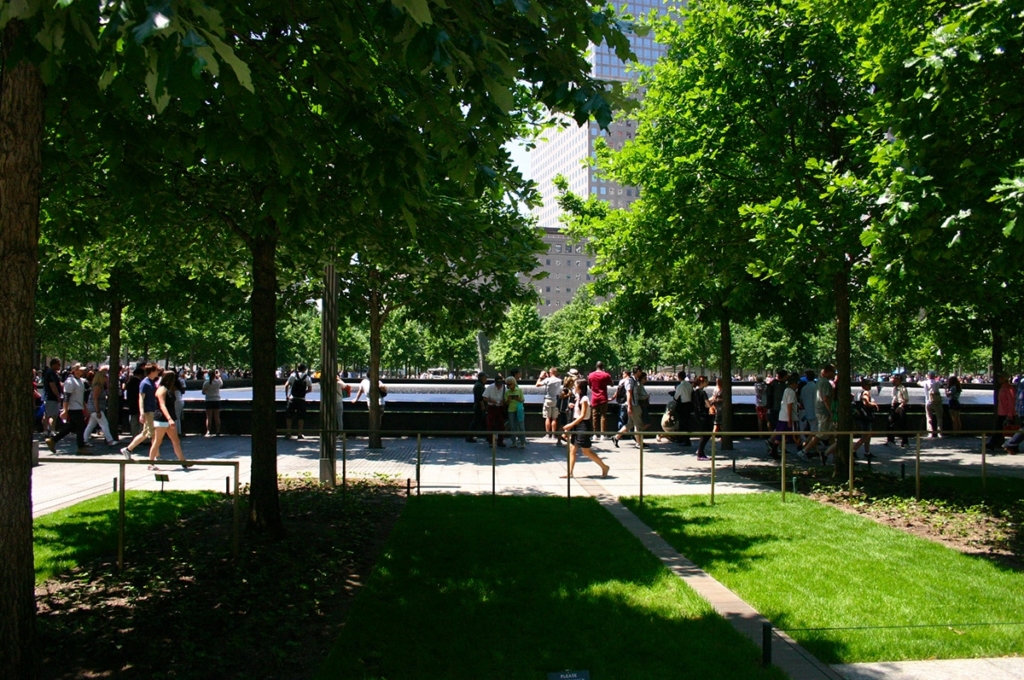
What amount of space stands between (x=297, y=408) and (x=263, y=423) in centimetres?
1167

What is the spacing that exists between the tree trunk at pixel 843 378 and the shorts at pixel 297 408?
492 inches

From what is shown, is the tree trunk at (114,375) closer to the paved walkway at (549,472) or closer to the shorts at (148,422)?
the paved walkway at (549,472)

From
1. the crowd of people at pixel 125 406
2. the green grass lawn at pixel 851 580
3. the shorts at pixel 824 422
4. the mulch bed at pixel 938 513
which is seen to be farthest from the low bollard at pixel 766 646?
the shorts at pixel 824 422

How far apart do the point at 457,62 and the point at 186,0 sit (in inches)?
69.2

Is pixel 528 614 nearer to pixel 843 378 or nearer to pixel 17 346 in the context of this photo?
pixel 17 346

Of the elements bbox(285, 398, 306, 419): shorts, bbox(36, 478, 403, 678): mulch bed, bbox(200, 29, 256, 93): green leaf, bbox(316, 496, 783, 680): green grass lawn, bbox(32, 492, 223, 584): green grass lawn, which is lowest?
bbox(316, 496, 783, 680): green grass lawn

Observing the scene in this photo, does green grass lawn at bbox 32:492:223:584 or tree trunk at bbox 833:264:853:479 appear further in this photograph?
tree trunk at bbox 833:264:853:479

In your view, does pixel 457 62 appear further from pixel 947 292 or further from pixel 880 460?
pixel 880 460

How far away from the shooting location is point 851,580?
292 inches

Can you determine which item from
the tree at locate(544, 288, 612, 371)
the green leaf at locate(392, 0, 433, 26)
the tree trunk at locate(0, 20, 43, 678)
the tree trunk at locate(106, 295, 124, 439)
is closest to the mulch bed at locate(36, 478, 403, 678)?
the tree trunk at locate(0, 20, 43, 678)

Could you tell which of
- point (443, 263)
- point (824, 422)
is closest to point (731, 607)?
point (443, 263)

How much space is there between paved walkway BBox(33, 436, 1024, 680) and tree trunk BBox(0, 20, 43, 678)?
9.46 feet

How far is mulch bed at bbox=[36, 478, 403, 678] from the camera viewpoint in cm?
527

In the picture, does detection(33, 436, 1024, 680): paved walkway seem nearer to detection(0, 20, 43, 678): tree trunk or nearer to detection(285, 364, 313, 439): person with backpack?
detection(285, 364, 313, 439): person with backpack
